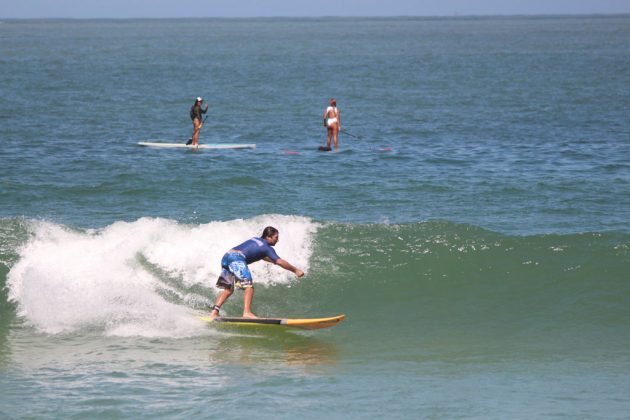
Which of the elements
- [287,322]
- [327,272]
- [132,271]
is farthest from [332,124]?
[287,322]

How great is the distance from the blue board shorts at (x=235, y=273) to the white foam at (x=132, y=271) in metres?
0.64

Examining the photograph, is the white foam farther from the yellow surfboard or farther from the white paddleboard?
the white paddleboard

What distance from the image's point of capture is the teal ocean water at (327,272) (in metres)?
10.3

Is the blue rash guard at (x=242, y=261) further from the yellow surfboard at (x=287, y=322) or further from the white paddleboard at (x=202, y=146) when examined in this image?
the white paddleboard at (x=202, y=146)

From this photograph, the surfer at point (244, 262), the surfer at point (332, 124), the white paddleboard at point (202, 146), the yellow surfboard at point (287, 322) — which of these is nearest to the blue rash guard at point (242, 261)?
the surfer at point (244, 262)

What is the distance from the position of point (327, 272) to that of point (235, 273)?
293 cm

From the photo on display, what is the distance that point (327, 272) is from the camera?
15234mm

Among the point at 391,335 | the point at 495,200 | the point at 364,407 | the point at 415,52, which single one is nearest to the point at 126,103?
the point at 495,200

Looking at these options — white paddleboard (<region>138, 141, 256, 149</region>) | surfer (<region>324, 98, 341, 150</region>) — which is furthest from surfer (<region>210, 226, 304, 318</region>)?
surfer (<region>324, 98, 341, 150</region>)

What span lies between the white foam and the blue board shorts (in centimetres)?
64

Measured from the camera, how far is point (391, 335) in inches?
498

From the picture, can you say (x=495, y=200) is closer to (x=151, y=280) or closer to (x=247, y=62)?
(x=151, y=280)

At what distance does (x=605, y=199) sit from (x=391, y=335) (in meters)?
9.39

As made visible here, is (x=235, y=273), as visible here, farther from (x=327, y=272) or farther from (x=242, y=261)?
(x=327, y=272)
